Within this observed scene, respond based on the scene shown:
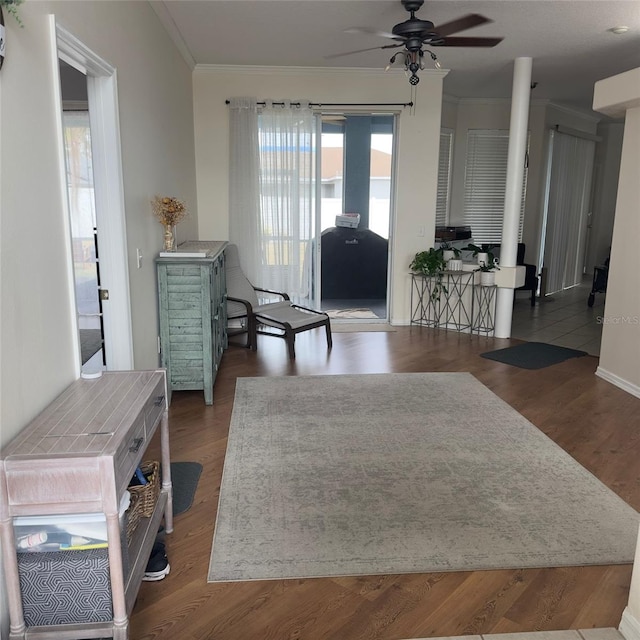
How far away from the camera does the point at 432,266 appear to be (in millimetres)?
6234

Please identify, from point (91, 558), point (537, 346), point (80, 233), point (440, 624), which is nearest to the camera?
point (91, 558)

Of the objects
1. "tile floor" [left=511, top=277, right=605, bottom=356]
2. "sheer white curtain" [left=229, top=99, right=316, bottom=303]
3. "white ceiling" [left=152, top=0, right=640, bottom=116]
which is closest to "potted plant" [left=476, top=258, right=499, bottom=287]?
"tile floor" [left=511, top=277, right=605, bottom=356]

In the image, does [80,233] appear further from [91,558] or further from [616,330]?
[616,330]

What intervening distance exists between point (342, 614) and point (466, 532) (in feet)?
2.46

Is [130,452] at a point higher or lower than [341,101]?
lower

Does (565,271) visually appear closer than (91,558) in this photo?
No

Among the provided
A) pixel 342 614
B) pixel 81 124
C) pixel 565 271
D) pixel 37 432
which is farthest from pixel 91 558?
pixel 565 271

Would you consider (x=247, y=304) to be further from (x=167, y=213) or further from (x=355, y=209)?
(x=355, y=209)

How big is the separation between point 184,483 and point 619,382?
3522 mm

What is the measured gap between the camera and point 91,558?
1759 mm

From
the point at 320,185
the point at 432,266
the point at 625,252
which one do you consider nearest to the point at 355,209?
the point at 320,185

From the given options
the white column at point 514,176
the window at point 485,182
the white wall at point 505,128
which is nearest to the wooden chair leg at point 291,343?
the white column at point 514,176

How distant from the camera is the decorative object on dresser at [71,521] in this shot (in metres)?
1.65

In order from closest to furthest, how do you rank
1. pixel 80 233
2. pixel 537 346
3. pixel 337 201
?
pixel 80 233, pixel 537 346, pixel 337 201
